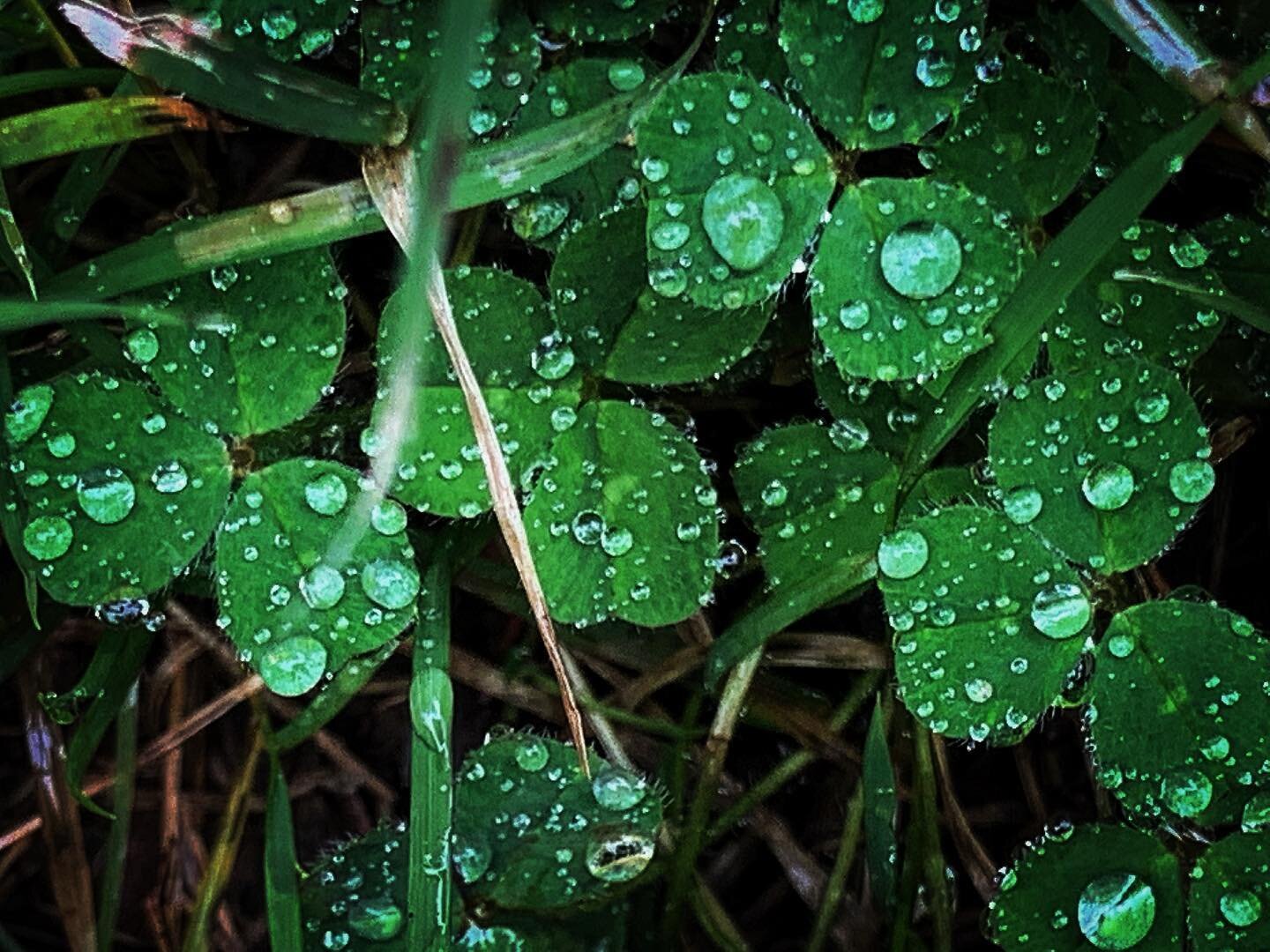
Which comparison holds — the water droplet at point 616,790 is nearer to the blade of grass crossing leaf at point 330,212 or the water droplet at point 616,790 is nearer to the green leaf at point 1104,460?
the green leaf at point 1104,460

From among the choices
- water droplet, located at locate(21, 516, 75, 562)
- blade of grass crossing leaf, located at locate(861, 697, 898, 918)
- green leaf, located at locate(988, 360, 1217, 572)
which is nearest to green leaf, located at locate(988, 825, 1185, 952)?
blade of grass crossing leaf, located at locate(861, 697, 898, 918)

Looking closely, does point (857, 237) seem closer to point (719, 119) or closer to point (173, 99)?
point (719, 119)

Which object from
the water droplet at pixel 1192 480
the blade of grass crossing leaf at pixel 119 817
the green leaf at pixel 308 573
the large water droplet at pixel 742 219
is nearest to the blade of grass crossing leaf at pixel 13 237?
the green leaf at pixel 308 573

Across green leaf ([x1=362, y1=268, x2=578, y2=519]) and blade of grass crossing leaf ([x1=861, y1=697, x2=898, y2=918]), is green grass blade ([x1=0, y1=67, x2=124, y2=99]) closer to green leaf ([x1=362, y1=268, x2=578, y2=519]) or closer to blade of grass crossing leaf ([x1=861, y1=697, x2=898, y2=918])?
green leaf ([x1=362, y1=268, x2=578, y2=519])

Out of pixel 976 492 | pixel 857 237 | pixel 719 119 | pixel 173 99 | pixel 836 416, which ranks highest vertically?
pixel 173 99

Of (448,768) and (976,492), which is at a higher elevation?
(448,768)

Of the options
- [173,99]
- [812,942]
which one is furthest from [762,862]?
[173,99]

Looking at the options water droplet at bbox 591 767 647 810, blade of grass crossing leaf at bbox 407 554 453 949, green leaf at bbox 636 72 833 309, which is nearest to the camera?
green leaf at bbox 636 72 833 309

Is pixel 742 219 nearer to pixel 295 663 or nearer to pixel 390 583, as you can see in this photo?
pixel 390 583
